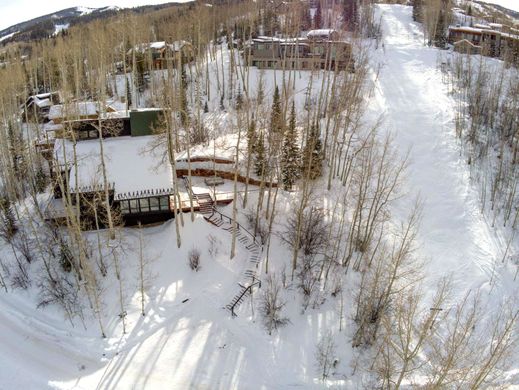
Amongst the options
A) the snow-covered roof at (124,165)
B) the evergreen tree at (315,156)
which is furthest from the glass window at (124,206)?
the evergreen tree at (315,156)

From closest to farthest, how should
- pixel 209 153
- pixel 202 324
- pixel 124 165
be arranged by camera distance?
pixel 202 324 < pixel 124 165 < pixel 209 153

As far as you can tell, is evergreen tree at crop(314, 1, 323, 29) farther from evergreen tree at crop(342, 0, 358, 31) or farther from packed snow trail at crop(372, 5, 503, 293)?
packed snow trail at crop(372, 5, 503, 293)

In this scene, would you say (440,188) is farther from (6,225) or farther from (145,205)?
(6,225)

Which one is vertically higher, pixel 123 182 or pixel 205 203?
pixel 123 182

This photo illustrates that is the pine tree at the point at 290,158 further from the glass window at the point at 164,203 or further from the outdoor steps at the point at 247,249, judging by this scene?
the glass window at the point at 164,203

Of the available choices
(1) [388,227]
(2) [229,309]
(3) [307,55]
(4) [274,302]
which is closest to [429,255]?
(1) [388,227]

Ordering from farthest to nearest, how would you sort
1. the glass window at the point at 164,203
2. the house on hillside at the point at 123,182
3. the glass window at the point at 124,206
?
1. the glass window at the point at 164,203
2. the glass window at the point at 124,206
3. the house on hillside at the point at 123,182

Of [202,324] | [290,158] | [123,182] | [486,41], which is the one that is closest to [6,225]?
[123,182]
